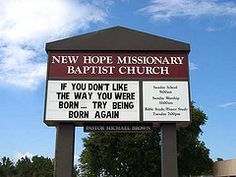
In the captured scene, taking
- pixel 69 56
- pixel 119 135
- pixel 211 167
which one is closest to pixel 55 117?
pixel 69 56

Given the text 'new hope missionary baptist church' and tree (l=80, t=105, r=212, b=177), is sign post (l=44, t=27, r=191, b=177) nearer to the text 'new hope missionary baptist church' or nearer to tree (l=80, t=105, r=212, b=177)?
the text 'new hope missionary baptist church'

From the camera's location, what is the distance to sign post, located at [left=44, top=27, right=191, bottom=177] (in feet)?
52.6

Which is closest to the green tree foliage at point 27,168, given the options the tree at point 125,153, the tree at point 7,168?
the tree at point 7,168

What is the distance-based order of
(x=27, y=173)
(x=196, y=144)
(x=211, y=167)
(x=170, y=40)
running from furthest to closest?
1. (x=27, y=173)
2. (x=211, y=167)
3. (x=196, y=144)
4. (x=170, y=40)

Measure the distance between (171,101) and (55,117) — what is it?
4.39 m

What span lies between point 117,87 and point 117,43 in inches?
72.2

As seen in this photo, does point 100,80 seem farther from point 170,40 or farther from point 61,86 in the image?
point 170,40

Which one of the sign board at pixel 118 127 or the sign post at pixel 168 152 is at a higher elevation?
the sign board at pixel 118 127

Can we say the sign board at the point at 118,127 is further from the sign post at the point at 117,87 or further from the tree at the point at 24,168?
the tree at the point at 24,168

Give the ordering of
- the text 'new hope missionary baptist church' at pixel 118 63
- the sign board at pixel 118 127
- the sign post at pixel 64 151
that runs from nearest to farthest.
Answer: the sign post at pixel 64 151
the sign board at pixel 118 127
the text 'new hope missionary baptist church' at pixel 118 63

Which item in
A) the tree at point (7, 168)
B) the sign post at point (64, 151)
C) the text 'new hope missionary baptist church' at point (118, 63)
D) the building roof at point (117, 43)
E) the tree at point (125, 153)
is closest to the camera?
the sign post at point (64, 151)

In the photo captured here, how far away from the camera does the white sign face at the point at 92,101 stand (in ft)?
52.6

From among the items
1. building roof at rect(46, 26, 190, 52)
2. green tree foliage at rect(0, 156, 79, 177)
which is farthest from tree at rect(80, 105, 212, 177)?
green tree foliage at rect(0, 156, 79, 177)

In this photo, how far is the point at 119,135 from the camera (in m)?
40.4
